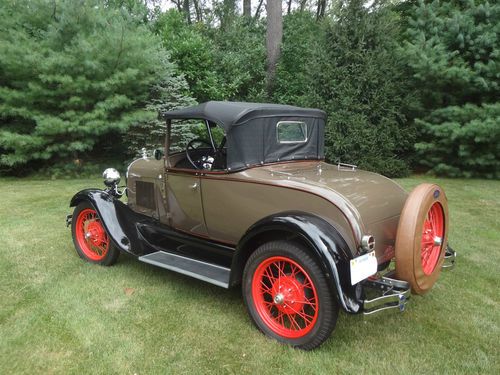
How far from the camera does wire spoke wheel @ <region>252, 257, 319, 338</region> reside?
279 centimetres

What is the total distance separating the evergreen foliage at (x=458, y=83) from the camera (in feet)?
28.4

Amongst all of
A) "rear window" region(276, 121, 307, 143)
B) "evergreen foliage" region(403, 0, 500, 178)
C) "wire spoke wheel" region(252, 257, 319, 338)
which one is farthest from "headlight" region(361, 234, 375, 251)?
"evergreen foliage" region(403, 0, 500, 178)

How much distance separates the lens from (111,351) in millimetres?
2750

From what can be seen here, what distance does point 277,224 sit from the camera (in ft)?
9.16

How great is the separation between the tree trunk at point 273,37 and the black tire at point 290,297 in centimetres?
1058

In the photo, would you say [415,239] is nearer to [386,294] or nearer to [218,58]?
[386,294]

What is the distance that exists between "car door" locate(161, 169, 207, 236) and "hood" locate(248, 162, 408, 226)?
66 cm

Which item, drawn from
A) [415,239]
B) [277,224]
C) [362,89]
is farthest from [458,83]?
[277,224]

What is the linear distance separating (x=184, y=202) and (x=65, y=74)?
6.68 meters

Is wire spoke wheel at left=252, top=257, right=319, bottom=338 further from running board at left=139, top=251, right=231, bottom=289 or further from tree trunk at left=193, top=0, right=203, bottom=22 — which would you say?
tree trunk at left=193, top=0, right=203, bottom=22

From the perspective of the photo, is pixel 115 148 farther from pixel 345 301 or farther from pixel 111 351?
pixel 345 301

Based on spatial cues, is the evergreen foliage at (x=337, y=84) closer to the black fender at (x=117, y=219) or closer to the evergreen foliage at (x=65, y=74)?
the evergreen foliage at (x=65, y=74)

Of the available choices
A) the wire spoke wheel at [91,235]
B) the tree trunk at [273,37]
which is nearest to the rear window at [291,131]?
the wire spoke wheel at [91,235]

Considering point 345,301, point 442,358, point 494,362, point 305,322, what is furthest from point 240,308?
point 494,362
